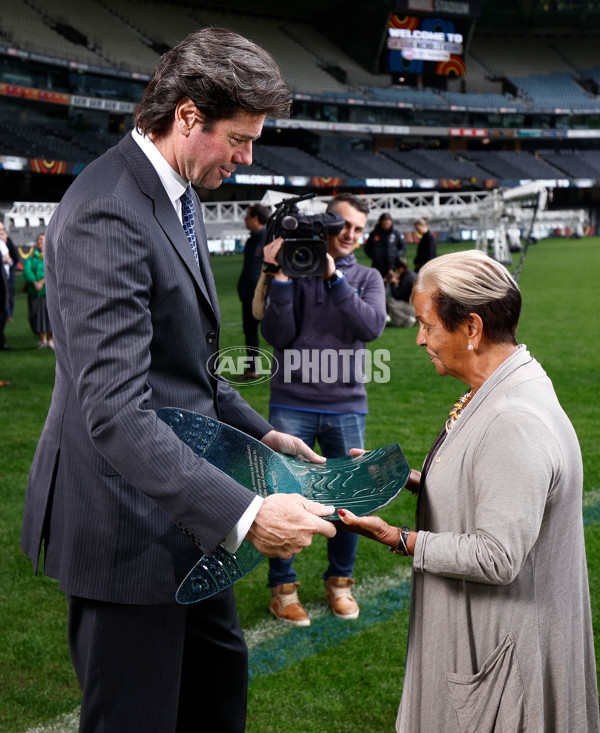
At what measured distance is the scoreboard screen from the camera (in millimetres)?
45250

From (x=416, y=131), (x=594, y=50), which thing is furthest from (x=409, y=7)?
(x=594, y=50)

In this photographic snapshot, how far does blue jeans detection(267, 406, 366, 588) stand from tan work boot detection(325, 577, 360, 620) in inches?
2.4

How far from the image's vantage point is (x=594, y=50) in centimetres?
5644

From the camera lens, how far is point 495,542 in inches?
69.1

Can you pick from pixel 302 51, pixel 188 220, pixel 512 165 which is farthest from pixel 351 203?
pixel 512 165

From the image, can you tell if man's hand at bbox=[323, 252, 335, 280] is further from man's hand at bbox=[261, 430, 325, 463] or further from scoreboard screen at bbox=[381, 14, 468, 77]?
scoreboard screen at bbox=[381, 14, 468, 77]

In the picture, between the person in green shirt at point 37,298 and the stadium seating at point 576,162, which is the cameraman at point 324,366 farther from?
the stadium seating at point 576,162

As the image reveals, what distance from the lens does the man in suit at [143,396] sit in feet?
5.40

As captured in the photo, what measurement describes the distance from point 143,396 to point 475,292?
0.80m

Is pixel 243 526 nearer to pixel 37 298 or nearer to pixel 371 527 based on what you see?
pixel 371 527

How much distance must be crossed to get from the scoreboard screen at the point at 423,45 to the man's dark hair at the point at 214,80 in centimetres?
4716

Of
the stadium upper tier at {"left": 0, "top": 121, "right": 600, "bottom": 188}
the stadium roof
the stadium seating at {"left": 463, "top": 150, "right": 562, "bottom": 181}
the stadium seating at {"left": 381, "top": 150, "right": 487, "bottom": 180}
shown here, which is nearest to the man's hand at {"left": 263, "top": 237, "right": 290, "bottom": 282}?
the stadium upper tier at {"left": 0, "top": 121, "right": 600, "bottom": 188}

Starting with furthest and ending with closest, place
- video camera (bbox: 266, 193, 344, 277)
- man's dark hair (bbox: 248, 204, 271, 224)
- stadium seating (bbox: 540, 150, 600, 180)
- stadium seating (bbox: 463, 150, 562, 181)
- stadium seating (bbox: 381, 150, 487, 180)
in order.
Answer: stadium seating (bbox: 540, 150, 600, 180)
stadium seating (bbox: 463, 150, 562, 181)
stadium seating (bbox: 381, 150, 487, 180)
man's dark hair (bbox: 248, 204, 271, 224)
video camera (bbox: 266, 193, 344, 277)

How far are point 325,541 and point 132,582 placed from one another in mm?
3047
